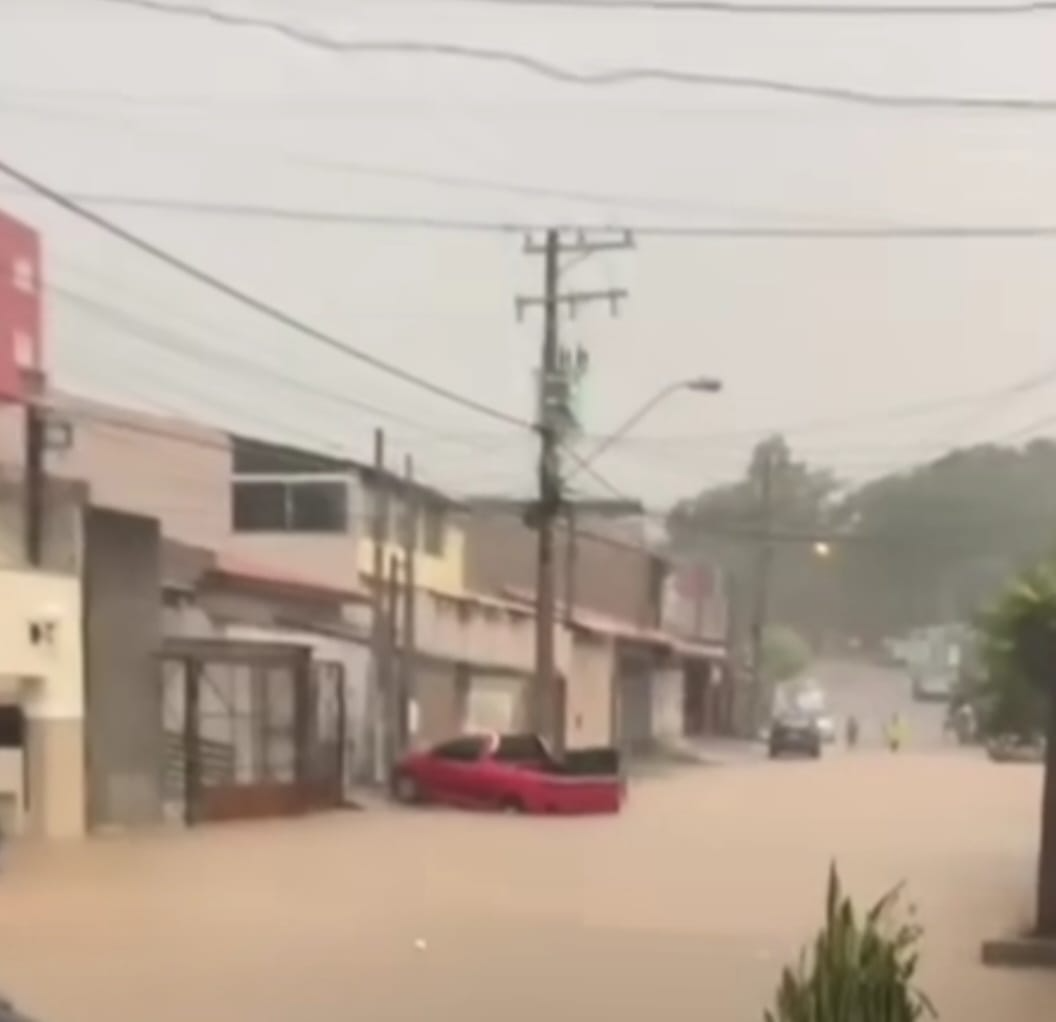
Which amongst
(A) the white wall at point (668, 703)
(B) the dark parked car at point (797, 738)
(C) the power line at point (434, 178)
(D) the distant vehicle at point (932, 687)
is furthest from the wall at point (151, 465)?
(D) the distant vehicle at point (932, 687)

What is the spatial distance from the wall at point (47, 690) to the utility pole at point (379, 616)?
27 cm

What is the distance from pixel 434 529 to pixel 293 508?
5.3 inches

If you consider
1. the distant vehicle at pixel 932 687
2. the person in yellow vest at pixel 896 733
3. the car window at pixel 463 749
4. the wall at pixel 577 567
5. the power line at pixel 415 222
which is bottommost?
the car window at pixel 463 749

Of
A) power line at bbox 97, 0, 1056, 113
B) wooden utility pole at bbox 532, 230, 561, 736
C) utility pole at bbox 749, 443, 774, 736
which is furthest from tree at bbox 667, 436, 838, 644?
power line at bbox 97, 0, 1056, 113

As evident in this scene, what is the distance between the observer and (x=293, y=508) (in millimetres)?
2344

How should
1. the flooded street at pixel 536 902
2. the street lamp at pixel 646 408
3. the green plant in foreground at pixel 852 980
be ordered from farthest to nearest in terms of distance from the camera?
the street lamp at pixel 646 408 < the flooded street at pixel 536 902 < the green plant in foreground at pixel 852 980

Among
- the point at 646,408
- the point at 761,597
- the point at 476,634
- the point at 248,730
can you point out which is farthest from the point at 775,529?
the point at 248,730

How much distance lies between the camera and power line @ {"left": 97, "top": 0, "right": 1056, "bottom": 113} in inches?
92.0

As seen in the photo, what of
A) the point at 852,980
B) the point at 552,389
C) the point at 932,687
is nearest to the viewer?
the point at 852,980

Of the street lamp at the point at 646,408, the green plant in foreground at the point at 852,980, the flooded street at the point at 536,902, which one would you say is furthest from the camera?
the street lamp at the point at 646,408

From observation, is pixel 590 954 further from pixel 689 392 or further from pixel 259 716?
pixel 689 392

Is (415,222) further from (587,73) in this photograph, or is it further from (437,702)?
A: (437,702)

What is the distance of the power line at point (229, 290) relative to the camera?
2.39 m

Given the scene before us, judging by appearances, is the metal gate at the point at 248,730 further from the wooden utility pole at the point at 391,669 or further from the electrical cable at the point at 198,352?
the electrical cable at the point at 198,352
